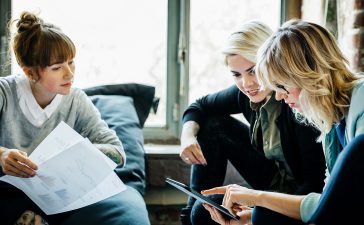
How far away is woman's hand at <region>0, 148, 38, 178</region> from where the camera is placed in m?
1.22

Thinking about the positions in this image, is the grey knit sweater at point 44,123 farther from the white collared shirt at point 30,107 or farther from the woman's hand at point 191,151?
the woman's hand at point 191,151

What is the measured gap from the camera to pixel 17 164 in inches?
48.6

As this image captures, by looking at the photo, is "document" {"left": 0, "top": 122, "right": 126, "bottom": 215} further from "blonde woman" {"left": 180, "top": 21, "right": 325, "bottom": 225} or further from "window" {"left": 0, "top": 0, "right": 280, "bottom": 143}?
"window" {"left": 0, "top": 0, "right": 280, "bottom": 143}

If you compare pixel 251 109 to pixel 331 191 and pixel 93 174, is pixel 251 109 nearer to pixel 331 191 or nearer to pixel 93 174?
pixel 93 174

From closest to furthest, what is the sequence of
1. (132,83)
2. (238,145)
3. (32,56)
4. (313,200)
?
(313,200)
(32,56)
(238,145)
(132,83)

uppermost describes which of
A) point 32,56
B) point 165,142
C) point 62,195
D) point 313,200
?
point 32,56

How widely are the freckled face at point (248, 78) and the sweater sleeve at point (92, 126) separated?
40 centimetres

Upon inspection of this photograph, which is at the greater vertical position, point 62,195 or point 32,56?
point 32,56

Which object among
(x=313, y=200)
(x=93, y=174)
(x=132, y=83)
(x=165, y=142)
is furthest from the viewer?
(x=165, y=142)

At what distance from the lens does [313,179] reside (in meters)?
1.30

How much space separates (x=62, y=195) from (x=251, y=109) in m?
0.63

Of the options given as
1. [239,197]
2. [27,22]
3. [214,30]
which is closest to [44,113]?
[27,22]

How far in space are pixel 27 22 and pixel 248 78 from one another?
2.10ft

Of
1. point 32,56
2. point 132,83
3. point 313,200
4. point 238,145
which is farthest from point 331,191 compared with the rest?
point 132,83
